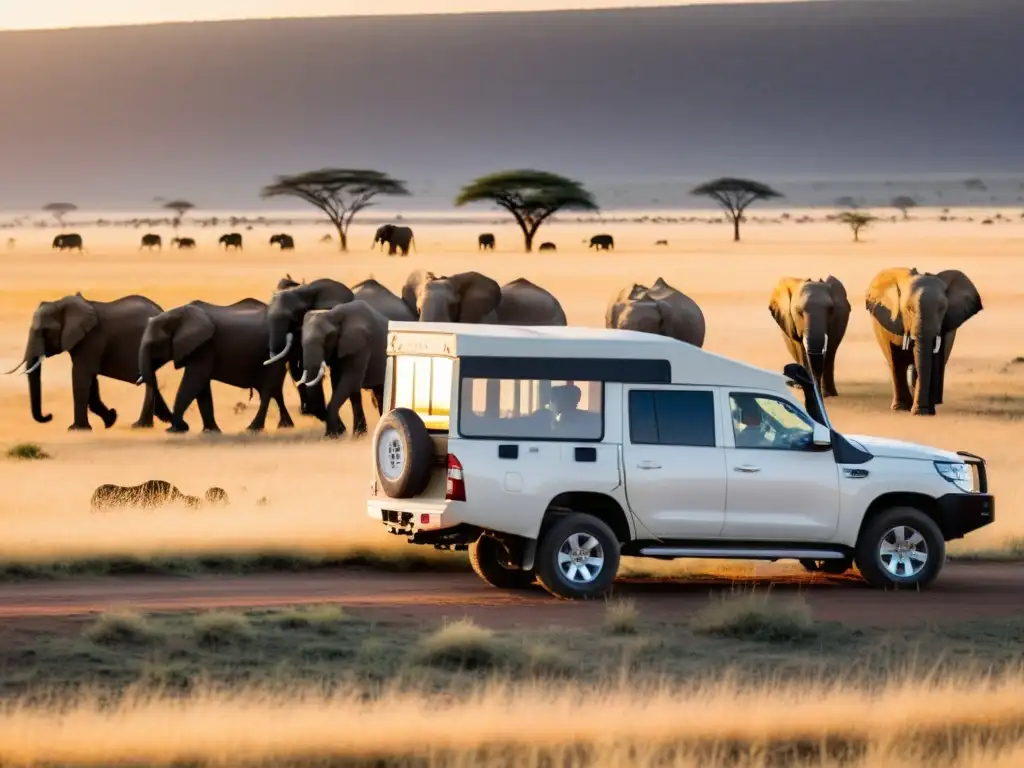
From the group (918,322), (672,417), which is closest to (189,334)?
(918,322)

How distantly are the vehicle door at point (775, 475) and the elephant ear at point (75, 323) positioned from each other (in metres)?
22.1

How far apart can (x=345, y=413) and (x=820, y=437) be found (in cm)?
2449

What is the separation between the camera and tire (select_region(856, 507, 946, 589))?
1728 cm

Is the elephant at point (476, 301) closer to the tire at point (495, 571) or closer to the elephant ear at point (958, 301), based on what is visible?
the elephant ear at point (958, 301)

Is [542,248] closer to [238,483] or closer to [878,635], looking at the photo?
[238,483]

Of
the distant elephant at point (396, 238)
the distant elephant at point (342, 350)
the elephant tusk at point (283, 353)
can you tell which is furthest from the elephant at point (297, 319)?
the distant elephant at point (396, 238)

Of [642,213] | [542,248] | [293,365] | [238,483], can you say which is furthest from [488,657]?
[642,213]

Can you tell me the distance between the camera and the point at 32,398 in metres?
36.7

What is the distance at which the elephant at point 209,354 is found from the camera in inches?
1414

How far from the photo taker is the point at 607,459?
16516 mm

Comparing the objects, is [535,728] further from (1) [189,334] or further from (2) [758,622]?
(1) [189,334]

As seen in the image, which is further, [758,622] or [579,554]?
[579,554]

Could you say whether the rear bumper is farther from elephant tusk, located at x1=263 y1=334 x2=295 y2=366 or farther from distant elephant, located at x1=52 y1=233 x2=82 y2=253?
distant elephant, located at x1=52 y1=233 x2=82 y2=253

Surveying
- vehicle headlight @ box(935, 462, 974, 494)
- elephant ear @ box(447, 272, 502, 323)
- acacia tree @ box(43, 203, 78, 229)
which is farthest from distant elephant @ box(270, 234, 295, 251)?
vehicle headlight @ box(935, 462, 974, 494)
